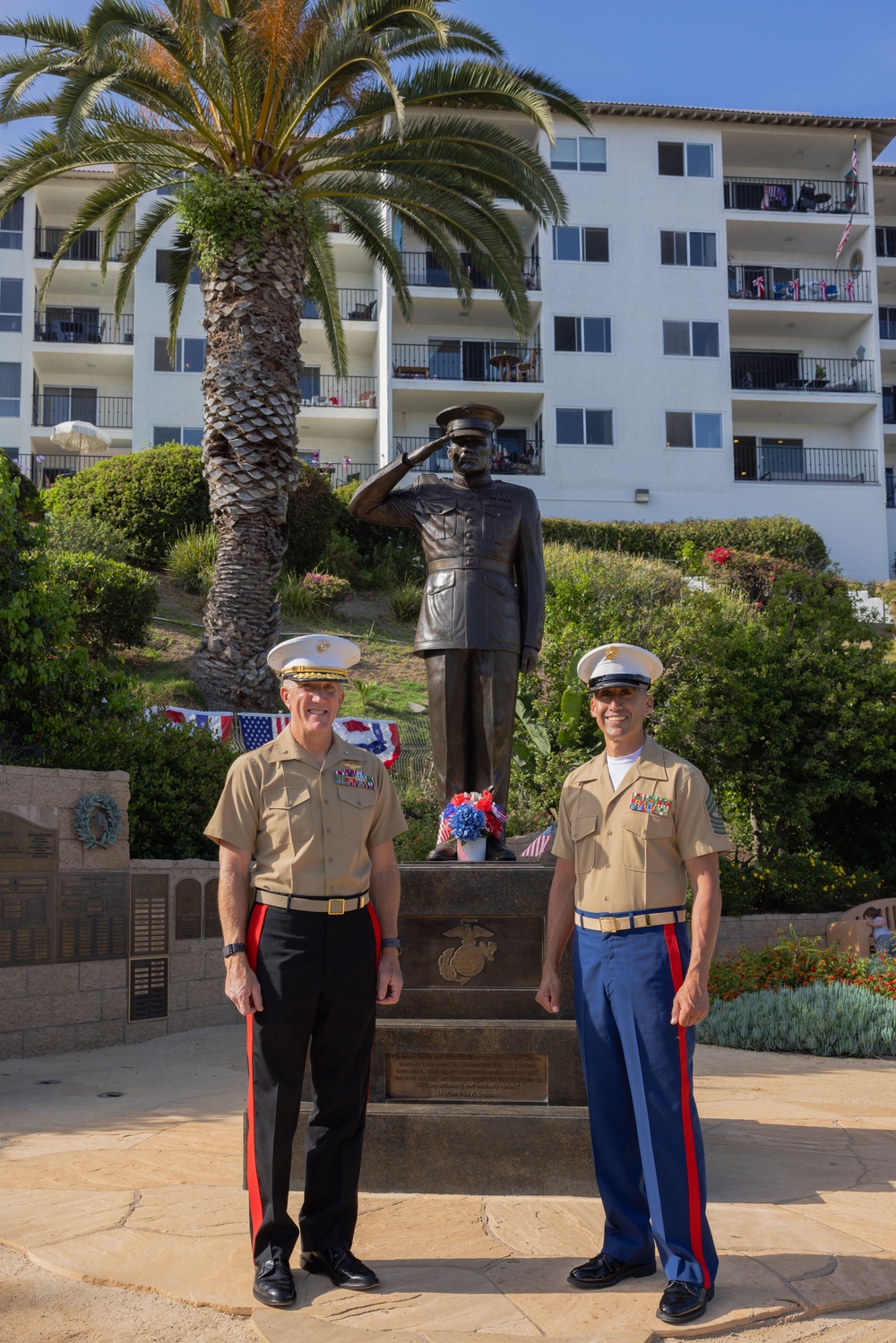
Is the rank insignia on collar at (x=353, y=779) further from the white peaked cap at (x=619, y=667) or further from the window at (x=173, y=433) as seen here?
the window at (x=173, y=433)

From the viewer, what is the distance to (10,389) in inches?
1283

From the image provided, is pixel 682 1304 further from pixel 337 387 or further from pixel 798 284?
pixel 798 284

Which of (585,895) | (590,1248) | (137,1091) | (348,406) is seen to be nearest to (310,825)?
(585,895)

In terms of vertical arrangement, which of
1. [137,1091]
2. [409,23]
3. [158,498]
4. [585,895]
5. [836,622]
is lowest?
[137,1091]

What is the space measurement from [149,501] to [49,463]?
1156cm

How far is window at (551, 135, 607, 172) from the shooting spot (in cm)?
3206

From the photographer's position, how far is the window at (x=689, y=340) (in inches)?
1268

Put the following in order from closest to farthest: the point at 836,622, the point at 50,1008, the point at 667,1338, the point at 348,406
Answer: the point at 667,1338
the point at 50,1008
the point at 836,622
the point at 348,406

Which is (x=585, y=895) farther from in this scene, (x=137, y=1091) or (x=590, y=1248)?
(x=137, y=1091)

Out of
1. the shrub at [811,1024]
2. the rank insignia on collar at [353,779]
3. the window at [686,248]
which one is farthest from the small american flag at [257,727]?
the window at [686,248]

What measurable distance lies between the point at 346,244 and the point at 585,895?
31.7 meters

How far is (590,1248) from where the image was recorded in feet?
14.5

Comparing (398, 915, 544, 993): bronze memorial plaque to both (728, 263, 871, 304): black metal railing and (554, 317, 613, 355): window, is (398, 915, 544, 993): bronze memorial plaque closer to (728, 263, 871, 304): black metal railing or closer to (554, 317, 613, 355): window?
(554, 317, 613, 355): window

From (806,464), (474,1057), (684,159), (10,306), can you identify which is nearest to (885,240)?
(684,159)
